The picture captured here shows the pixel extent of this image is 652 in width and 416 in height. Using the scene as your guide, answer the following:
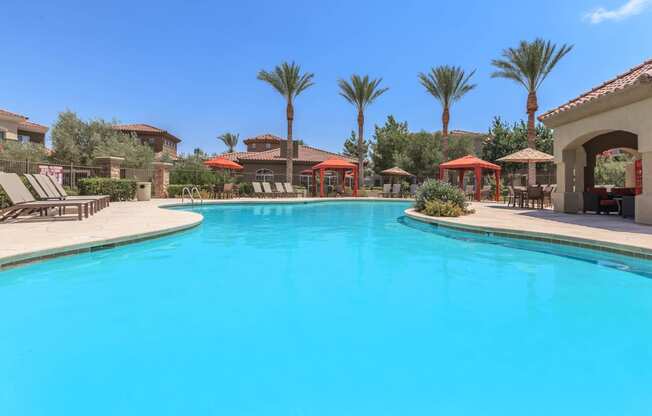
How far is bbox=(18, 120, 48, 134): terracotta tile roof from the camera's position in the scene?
3391 cm

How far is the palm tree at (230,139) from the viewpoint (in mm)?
58856

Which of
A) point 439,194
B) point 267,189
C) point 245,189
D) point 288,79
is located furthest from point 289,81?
point 439,194

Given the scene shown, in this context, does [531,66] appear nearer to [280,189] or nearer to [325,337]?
[280,189]

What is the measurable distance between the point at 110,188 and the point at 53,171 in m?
2.27

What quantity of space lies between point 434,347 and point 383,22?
19.5m

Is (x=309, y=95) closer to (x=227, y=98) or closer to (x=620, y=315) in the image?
(x=227, y=98)

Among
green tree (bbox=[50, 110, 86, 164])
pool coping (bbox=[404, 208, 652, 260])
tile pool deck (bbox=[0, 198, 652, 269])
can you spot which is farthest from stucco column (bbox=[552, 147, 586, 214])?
green tree (bbox=[50, 110, 86, 164])

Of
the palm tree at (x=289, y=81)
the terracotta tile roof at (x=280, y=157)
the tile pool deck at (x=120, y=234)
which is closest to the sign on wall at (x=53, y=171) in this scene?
the tile pool deck at (x=120, y=234)

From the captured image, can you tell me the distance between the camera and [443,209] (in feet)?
37.3

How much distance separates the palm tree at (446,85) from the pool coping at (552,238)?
2029 cm

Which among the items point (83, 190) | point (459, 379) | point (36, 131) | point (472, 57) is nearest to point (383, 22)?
point (472, 57)

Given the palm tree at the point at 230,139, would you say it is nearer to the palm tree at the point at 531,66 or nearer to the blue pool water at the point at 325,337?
the palm tree at the point at 531,66

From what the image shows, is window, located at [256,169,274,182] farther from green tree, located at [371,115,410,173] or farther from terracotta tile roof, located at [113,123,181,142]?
terracotta tile roof, located at [113,123,181,142]

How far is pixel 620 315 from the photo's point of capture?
3.79 m
